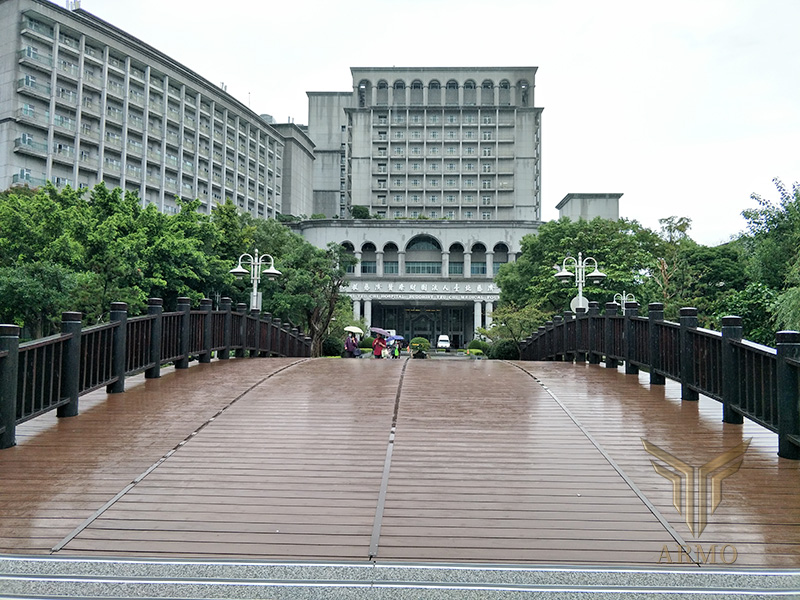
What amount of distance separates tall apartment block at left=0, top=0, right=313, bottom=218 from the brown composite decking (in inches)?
1382

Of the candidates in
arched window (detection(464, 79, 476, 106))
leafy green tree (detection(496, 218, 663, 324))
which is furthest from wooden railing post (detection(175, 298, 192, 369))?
arched window (detection(464, 79, 476, 106))

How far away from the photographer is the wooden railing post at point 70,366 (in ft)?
28.2

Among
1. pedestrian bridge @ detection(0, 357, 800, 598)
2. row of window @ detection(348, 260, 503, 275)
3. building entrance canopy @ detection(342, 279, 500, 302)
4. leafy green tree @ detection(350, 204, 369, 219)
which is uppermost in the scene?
leafy green tree @ detection(350, 204, 369, 219)

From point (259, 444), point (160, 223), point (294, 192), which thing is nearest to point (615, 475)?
point (259, 444)

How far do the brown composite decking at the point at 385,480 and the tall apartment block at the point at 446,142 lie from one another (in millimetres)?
78833

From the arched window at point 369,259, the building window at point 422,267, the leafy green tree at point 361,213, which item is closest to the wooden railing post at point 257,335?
the arched window at point 369,259

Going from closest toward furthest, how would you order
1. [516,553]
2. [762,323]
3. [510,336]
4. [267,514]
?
[516,553] < [267,514] < [762,323] < [510,336]

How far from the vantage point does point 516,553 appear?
15.8 ft

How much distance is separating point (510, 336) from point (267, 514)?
108 feet

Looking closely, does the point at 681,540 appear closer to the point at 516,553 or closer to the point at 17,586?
the point at 516,553

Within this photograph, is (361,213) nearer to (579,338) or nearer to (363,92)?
(363,92)

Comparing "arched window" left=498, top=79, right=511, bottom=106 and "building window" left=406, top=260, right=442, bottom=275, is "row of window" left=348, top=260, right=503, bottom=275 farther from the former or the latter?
"arched window" left=498, top=79, right=511, bottom=106

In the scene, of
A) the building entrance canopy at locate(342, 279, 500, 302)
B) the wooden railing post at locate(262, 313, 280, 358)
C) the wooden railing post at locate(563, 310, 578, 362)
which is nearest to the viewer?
the wooden railing post at locate(563, 310, 578, 362)

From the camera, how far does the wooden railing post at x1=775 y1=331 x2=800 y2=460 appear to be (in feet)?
22.2
